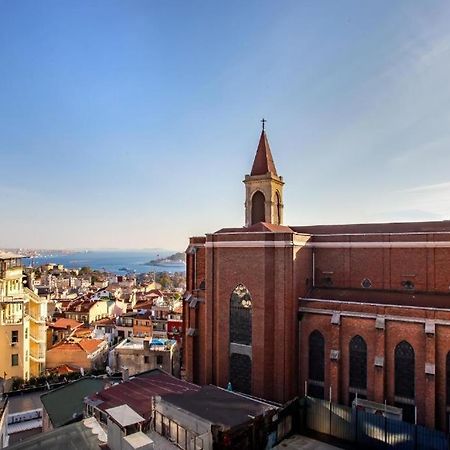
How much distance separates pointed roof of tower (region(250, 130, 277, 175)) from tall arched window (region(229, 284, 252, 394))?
1150cm

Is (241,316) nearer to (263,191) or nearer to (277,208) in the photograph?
(277,208)

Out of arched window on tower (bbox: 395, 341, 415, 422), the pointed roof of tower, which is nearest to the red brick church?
arched window on tower (bbox: 395, 341, 415, 422)

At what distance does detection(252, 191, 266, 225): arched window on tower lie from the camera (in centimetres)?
3237

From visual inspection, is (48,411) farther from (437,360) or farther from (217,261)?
(437,360)

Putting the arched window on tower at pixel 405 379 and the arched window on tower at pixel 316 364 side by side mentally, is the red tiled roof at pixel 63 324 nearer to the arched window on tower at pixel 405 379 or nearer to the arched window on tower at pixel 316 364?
the arched window on tower at pixel 316 364

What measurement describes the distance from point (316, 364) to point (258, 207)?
44.9 feet

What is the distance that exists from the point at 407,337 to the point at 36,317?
33.8m

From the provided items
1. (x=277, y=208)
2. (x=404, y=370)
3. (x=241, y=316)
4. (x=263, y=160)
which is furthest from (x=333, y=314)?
(x=263, y=160)

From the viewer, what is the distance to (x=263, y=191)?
32375 millimetres

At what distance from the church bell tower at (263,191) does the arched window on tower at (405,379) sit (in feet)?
47.0

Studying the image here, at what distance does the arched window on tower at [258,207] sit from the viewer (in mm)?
32369

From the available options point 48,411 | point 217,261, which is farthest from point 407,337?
point 48,411

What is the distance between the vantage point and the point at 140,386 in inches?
953

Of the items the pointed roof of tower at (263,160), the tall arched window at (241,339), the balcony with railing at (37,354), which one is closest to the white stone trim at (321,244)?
the tall arched window at (241,339)
